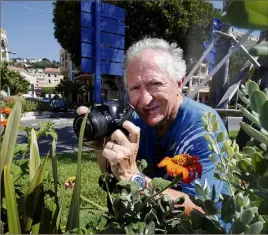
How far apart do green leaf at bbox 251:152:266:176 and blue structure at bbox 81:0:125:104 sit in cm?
376

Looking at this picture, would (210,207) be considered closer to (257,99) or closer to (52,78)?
(257,99)

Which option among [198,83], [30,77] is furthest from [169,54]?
[30,77]

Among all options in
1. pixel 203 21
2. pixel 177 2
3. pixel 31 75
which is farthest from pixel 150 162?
pixel 31 75

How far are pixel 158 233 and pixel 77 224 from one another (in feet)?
0.70

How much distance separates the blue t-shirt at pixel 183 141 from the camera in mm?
963

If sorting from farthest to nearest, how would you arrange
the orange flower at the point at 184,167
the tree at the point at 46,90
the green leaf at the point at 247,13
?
the tree at the point at 46,90 → the orange flower at the point at 184,167 → the green leaf at the point at 247,13

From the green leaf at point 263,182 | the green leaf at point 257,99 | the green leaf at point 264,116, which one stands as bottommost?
the green leaf at point 263,182

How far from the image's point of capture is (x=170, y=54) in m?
1.19

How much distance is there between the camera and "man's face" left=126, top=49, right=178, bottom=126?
109cm

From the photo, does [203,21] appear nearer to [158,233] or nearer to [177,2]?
[177,2]

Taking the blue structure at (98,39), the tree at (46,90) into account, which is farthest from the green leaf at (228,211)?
the tree at (46,90)

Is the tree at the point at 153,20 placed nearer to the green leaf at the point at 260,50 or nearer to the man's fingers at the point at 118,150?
the man's fingers at the point at 118,150

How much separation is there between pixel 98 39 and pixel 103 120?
3.49 meters

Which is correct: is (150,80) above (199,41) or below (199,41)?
below
